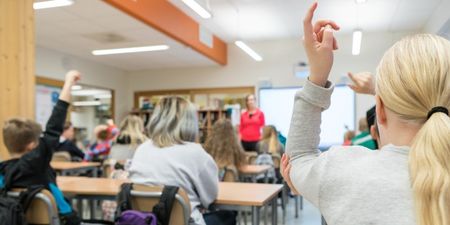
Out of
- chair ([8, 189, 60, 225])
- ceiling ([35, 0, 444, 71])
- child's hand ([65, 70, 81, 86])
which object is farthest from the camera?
ceiling ([35, 0, 444, 71])

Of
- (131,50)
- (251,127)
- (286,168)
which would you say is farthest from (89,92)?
(286,168)

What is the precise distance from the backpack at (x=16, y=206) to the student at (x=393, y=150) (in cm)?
158

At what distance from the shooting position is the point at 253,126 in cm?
698

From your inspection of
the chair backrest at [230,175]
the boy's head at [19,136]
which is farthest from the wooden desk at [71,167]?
the boy's head at [19,136]

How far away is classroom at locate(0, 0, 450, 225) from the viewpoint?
2.29 feet

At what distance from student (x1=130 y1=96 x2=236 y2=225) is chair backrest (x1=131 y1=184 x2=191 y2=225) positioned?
12 centimetres

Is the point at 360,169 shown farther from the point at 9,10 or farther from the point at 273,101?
the point at 273,101

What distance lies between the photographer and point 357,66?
8.02 metres

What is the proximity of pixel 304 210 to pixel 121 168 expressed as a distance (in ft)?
8.79

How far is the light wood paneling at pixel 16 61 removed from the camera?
3.00m

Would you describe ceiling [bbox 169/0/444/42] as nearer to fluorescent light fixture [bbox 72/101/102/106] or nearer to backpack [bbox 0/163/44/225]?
fluorescent light fixture [bbox 72/101/102/106]

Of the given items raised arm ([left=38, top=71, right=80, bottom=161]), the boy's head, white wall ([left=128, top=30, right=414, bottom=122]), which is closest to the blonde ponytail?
raised arm ([left=38, top=71, right=80, bottom=161])

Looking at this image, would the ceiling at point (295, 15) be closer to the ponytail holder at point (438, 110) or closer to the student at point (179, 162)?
the student at point (179, 162)

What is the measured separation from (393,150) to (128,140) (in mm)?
4207
